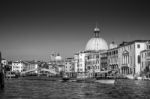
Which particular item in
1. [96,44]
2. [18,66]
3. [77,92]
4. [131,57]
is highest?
[96,44]

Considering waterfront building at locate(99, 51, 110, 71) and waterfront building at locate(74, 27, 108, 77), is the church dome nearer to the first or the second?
waterfront building at locate(74, 27, 108, 77)

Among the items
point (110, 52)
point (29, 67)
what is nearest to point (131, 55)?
point (110, 52)

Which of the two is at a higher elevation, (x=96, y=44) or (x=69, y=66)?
(x=96, y=44)

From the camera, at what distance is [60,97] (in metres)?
35.0

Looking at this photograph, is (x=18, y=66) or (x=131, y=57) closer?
(x=131, y=57)

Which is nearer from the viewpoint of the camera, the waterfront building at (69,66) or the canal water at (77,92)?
the canal water at (77,92)

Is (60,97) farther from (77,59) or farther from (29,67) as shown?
(29,67)

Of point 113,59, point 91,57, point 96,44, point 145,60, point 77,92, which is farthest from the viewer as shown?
point 96,44

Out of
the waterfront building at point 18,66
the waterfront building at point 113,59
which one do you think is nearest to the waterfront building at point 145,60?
the waterfront building at point 113,59

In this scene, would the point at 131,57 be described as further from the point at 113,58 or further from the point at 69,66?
the point at 69,66

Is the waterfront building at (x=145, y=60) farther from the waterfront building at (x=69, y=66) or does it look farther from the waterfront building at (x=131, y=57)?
the waterfront building at (x=69, y=66)

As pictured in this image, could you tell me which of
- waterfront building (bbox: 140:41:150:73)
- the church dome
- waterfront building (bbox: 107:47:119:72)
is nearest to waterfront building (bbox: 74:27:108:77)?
the church dome

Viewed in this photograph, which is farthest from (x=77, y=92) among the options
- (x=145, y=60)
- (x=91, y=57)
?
(x=91, y=57)

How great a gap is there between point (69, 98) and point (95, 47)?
368ft
